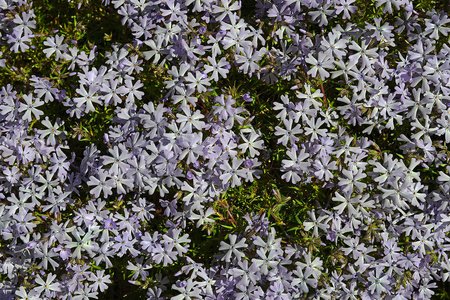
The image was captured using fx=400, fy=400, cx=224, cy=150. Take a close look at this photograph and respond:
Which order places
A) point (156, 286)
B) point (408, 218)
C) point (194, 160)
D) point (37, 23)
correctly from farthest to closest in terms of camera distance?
point (37, 23)
point (156, 286)
point (408, 218)
point (194, 160)

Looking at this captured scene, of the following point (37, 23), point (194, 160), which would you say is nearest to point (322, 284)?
point (194, 160)

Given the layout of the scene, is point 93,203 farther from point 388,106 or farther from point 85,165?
point 388,106

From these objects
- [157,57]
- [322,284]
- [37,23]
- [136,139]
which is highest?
[37,23]

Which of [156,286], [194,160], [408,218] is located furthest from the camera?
[156,286]

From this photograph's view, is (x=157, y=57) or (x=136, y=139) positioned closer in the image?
(x=136, y=139)

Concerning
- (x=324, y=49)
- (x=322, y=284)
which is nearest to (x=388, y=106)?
(x=324, y=49)

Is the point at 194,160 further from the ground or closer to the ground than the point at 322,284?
further from the ground
